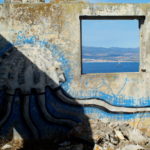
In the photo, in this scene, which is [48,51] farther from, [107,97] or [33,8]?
[107,97]

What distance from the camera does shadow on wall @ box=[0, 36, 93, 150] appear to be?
683cm

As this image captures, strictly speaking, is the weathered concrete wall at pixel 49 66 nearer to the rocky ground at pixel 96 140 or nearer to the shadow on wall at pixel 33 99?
the shadow on wall at pixel 33 99

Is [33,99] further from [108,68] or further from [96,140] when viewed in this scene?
[108,68]

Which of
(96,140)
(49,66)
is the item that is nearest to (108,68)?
(49,66)

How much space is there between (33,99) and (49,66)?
86 cm

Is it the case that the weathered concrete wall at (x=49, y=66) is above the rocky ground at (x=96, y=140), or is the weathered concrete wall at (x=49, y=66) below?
above

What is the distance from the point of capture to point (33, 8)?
6840 millimetres

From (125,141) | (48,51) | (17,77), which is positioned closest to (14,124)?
(17,77)

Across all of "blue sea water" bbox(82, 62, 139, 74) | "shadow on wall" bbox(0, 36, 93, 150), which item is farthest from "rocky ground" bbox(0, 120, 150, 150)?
"blue sea water" bbox(82, 62, 139, 74)

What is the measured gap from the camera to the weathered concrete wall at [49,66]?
6.82 meters

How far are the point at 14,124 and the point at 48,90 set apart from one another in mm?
1121

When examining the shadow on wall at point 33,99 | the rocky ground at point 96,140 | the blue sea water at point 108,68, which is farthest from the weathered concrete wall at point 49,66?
the blue sea water at point 108,68

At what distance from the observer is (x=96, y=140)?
6742 mm

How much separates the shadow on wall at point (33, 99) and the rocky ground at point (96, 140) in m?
0.02
